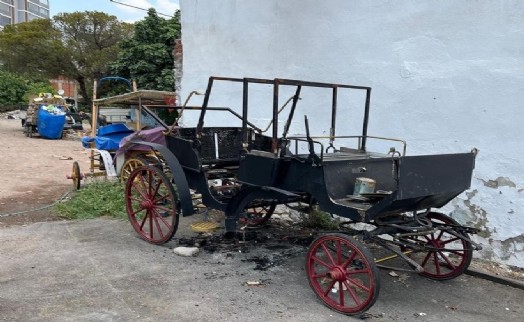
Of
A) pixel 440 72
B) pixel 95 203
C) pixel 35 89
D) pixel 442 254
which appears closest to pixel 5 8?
pixel 35 89

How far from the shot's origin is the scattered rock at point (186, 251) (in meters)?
5.21

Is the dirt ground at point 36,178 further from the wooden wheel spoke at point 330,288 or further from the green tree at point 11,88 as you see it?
the green tree at point 11,88

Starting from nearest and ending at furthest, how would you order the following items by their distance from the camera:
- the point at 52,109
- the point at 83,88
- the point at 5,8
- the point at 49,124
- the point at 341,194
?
the point at 341,194 < the point at 49,124 < the point at 52,109 < the point at 83,88 < the point at 5,8

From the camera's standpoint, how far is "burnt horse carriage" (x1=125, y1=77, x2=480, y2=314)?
3762mm

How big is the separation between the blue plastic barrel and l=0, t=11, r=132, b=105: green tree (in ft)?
28.6

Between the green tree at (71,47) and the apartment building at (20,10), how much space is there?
74.4 meters

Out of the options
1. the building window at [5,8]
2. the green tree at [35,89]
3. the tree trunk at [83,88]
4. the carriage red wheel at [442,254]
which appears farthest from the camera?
the building window at [5,8]

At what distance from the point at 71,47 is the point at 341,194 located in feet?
92.9

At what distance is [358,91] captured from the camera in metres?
6.15

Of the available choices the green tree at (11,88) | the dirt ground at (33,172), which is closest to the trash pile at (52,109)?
the dirt ground at (33,172)

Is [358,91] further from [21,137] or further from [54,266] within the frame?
[21,137]

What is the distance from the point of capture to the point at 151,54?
653 inches

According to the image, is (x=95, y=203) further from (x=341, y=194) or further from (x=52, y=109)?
(x=52, y=109)

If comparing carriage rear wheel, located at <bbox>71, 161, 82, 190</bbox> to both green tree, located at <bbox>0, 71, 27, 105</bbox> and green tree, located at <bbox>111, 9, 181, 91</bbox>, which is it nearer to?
green tree, located at <bbox>111, 9, 181, 91</bbox>
